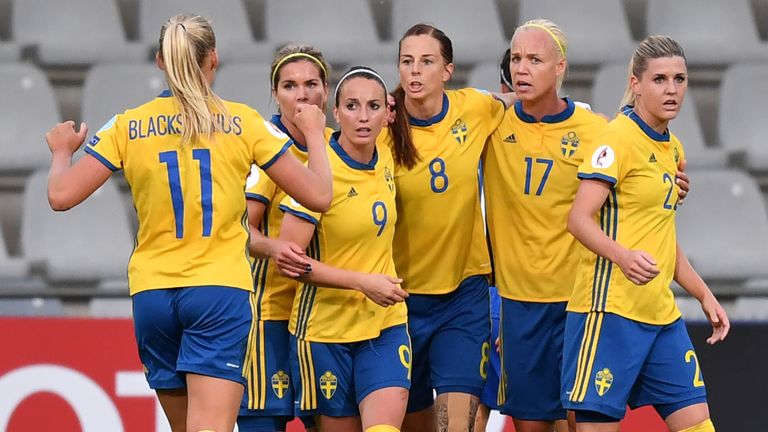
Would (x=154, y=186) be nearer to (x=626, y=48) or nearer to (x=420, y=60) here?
(x=420, y=60)

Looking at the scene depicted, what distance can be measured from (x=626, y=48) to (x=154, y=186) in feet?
16.7

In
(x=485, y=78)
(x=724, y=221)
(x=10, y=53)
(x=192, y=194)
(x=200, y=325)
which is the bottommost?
(x=200, y=325)

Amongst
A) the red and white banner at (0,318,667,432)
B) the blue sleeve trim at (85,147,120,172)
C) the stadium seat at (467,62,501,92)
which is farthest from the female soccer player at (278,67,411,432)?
the stadium seat at (467,62,501,92)

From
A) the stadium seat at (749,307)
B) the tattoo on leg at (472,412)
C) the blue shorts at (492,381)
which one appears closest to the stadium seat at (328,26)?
the stadium seat at (749,307)

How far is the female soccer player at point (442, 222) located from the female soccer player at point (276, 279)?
38 centimetres

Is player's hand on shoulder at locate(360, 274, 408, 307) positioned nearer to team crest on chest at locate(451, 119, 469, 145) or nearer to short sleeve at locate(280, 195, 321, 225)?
short sleeve at locate(280, 195, 321, 225)

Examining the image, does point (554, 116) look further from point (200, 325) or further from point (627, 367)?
point (200, 325)

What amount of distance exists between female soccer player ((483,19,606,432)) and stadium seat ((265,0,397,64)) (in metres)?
3.28

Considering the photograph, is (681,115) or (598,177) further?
(681,115)

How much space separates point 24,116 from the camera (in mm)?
8203

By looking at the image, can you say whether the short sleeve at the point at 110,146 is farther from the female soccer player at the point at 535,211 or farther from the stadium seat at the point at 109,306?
the stadium seat at the point at 109,306

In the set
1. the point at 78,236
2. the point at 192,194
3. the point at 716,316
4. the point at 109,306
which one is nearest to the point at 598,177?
the point at 716,316

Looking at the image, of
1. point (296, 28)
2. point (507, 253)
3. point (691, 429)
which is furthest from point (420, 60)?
point (296, 28)

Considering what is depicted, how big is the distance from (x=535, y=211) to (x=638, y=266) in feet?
2.82
